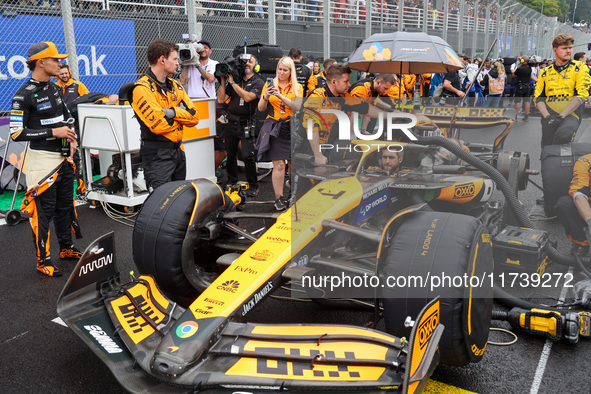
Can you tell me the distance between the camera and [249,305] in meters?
2.79

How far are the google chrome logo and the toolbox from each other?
228cm

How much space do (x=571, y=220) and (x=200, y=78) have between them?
5.41 m

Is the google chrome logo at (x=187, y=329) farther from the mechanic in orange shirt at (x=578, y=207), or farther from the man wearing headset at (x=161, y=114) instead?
the mechanic in orange shirt at (x=578, y=207)

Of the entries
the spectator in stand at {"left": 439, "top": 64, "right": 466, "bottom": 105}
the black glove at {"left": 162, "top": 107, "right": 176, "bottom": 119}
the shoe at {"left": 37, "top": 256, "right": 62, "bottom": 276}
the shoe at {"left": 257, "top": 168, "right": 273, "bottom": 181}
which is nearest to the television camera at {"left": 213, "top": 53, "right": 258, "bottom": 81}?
the shoe at {"left": 257, "top": 168, "right": 273, "bottom": 181}

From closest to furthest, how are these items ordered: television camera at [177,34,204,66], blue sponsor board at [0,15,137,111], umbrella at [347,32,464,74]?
umbrella at [347,32,464,74] → television camera at [177,34,204,66] → blue sponsor board at [0,15,137,111]

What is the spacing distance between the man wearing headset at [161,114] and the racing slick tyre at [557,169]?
2.90 m

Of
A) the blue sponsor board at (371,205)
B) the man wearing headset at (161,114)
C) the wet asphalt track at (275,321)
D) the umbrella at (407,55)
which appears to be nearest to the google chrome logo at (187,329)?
the wet asphalt track at (275,321)

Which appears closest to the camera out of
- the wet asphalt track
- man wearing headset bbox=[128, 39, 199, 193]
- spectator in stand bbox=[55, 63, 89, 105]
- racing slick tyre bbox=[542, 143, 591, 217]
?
the wet asphalt track

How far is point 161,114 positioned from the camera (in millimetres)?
4465

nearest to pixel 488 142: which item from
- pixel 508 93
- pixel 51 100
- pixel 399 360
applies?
pixel 399 360

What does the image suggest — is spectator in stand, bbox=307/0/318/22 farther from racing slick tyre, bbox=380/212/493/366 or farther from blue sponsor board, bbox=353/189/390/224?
racing slick tyre, bbox=380/212/493/366

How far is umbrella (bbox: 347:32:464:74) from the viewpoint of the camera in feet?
18.5

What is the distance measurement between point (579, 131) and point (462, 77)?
422 inches

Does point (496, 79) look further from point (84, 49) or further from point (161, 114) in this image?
point (161, 114)
